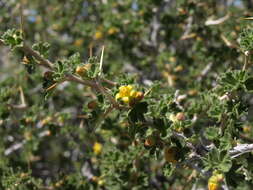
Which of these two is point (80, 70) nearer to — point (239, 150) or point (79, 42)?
point (239, 150)

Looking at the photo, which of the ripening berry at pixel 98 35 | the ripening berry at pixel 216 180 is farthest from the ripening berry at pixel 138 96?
the ripening berry at pixel 98 35

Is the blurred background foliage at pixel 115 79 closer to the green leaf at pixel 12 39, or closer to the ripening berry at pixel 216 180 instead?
the ripening berry at pixel 216 180

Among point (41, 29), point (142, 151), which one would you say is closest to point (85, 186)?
point (142, 151)

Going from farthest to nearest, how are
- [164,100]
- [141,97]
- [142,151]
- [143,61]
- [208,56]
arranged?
[143,61] < [208,56] < [142,151] < [164,100] < [141,97]

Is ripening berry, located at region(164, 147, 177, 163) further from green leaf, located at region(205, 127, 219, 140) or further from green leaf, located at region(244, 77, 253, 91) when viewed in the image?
green leaf, located at region(244, 77, 253, 91)

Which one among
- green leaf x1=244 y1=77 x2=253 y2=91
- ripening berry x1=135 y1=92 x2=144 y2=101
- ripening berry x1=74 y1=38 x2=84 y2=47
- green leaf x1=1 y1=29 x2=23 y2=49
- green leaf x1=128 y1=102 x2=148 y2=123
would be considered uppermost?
ripening berry x1=74 y1=38 x2=84 y2=47

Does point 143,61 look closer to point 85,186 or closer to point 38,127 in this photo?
point 38,127

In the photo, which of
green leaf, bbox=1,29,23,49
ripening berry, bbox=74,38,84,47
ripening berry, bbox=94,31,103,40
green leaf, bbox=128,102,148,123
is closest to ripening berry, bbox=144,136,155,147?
green leaf, bbox=128,102,148,123

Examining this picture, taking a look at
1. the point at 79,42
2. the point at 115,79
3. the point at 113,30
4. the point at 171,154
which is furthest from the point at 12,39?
the point at 79,42
